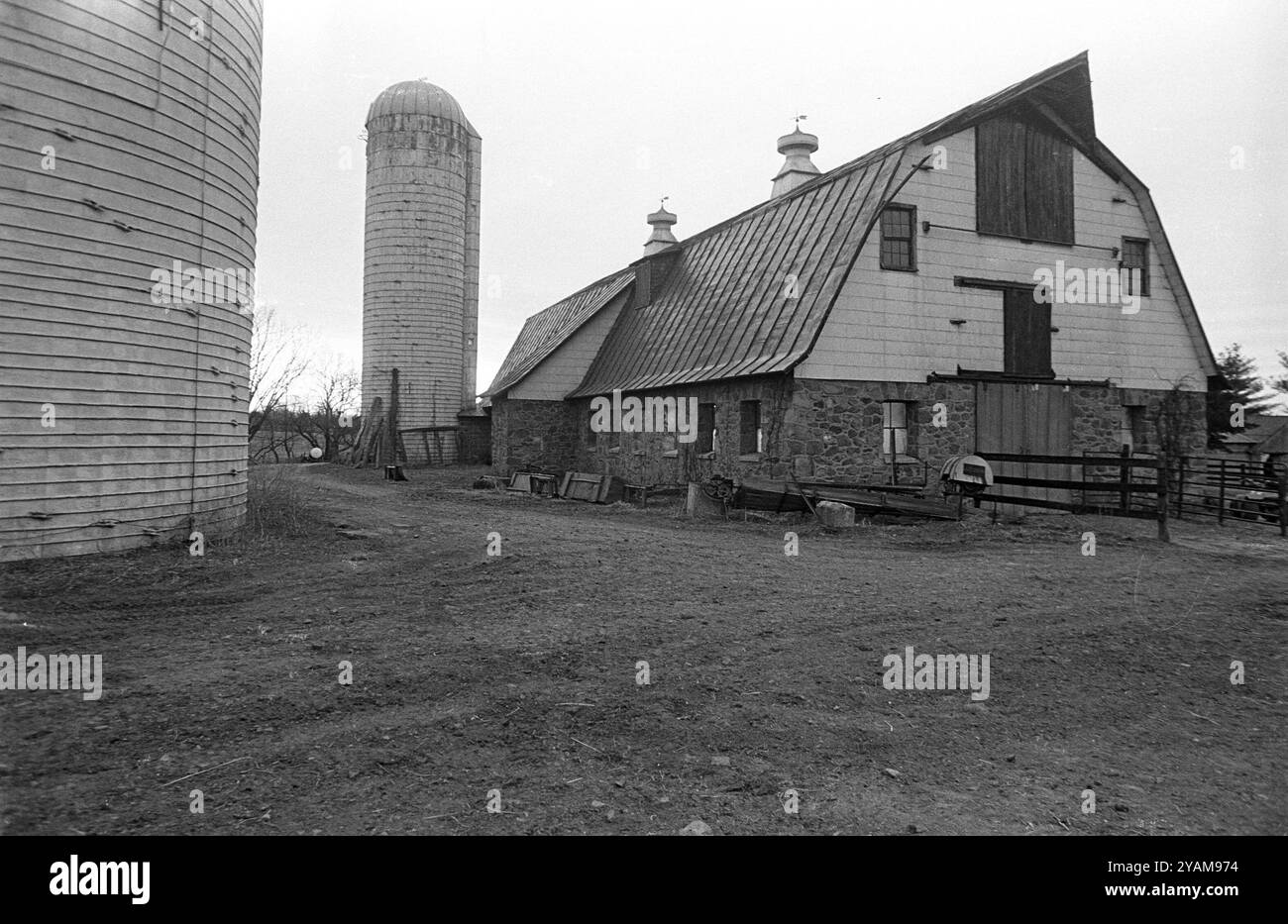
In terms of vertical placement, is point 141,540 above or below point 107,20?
below

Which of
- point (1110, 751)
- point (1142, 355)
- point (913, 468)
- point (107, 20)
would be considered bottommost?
point (1110, 751)

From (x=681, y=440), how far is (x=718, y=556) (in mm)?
8928

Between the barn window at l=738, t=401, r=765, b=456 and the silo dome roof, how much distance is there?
2282cm

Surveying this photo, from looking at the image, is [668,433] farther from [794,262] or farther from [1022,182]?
[1022,182]

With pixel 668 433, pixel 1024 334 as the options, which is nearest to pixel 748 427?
pixel 668 433

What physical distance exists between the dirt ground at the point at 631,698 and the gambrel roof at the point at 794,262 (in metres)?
7.44

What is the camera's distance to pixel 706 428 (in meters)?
18.5

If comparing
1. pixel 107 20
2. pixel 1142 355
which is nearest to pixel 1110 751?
pixel 107 20

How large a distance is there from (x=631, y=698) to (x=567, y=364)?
21.5m

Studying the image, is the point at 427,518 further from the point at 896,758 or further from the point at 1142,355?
the point at 1142,355

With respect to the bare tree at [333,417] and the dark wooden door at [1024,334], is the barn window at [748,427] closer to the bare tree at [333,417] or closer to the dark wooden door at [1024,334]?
the dark wooden door at [1024,334]

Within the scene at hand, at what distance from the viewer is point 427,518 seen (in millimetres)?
14531

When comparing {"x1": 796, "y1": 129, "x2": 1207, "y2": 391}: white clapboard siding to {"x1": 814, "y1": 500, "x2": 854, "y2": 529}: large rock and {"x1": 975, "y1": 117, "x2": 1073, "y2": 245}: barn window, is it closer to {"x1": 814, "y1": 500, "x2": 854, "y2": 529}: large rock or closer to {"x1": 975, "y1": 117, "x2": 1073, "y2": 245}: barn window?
{"x1": 975, "y1": 117, "x2": 1073, "y2": 245}: barn window

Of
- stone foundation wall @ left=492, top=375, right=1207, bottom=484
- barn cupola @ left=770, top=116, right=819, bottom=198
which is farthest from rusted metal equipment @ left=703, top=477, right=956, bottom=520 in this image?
barn cupola @ left=770, top=116, right=819, bottom=198
